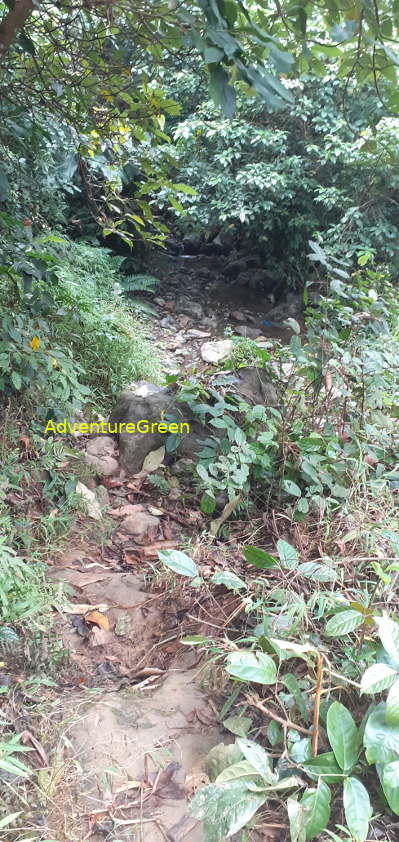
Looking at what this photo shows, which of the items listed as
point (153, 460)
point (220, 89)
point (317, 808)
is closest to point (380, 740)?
point (317, 808)

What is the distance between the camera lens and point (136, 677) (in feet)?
5.70

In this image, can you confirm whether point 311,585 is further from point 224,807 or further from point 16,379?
point 16,379

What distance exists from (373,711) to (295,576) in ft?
1.63

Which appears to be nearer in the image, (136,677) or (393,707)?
(393,707)

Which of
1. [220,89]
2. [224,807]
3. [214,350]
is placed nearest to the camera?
[220,89]

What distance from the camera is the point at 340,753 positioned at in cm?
120

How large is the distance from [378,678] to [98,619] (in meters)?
1.05

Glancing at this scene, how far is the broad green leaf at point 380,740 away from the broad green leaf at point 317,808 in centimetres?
12

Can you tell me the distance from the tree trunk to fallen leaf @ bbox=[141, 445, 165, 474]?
6.06ft

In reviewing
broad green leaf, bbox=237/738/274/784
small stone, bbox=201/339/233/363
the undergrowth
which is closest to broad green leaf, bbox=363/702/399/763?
the undergrowth

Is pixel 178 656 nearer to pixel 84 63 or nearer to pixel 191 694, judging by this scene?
pixel 191 694

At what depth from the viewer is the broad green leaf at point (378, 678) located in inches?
47.9

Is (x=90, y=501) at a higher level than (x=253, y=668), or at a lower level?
lower

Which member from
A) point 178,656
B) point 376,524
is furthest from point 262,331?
point 178,656
